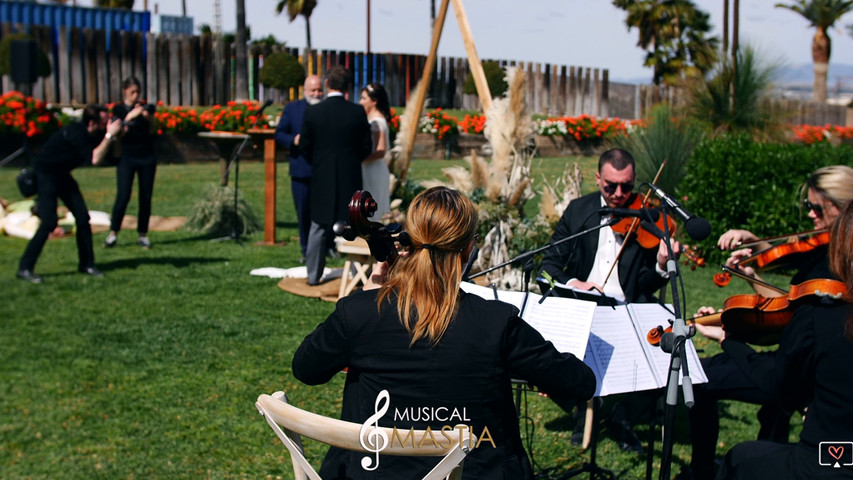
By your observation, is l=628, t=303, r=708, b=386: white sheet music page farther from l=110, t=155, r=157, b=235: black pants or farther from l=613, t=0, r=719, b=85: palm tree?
l=613, t=0, r=719, b=85: palm tree

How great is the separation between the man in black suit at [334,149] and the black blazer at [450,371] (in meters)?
5.01

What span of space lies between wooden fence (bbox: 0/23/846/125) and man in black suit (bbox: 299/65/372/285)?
38.7 ft

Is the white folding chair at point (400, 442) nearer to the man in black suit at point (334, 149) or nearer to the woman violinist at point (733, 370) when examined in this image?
the woman violinist at point (733, 370)

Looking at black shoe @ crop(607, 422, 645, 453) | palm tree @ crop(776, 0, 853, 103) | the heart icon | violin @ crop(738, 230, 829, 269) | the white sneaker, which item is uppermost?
palm tree @ crop(776, 0, 853, 103)

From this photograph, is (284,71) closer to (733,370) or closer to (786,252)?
(786,252)

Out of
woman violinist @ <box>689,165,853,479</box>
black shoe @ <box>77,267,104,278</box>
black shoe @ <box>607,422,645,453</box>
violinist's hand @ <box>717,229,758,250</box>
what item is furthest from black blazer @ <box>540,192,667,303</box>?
black shoe @ <box>77,267,104,278</box>

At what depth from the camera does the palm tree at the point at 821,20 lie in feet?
140

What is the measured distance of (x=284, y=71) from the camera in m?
23.0

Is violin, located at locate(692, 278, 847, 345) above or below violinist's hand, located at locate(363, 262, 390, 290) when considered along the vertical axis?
below

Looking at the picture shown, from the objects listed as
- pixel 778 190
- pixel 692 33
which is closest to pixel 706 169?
pixel 778 190

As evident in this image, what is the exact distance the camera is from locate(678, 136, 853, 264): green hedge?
9523mm

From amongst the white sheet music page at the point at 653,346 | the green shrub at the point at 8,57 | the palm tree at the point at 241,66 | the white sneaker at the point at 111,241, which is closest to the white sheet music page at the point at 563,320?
the white sheet music page at the point at 653,346

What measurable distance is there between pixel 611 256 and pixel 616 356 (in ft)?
4.74

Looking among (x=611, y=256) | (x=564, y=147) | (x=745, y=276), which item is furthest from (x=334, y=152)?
(x=564, y=147)
